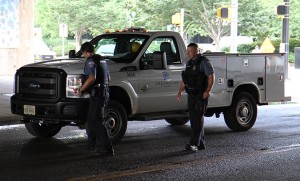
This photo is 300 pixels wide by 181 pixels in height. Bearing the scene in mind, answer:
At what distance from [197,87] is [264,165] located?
166 centimetres

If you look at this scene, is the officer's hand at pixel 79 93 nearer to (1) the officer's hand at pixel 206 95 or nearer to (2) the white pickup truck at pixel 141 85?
(2) the white pickup truck at pixel 141 85

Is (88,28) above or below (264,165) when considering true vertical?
above

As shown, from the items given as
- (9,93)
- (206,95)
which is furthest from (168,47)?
(9,93)

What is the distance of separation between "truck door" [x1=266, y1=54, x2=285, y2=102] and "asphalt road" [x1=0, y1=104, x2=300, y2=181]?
2.48ft

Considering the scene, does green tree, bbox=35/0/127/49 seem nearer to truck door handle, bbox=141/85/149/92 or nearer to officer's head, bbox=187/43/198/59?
truck door handle, bbox=141/85/149/92

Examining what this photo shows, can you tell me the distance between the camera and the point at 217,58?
37.2ft

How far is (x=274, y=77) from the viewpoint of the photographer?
1260 centimetres

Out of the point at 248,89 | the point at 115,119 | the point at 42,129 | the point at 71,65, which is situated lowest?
the point at 42,129

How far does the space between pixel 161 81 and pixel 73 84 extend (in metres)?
1.91

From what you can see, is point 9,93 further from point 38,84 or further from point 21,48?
point 38,84

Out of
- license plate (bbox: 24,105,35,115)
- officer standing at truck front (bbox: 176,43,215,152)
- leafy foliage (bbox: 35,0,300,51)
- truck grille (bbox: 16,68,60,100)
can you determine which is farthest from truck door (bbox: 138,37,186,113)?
leafy foliage (bbox: 35,0,300,51)

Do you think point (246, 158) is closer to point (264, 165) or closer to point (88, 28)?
point (264, 165)

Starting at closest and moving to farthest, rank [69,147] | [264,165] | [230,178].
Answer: [230,178], [264,165], [69,147]

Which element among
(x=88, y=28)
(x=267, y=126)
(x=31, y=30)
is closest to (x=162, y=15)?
(x=88, y=28)
